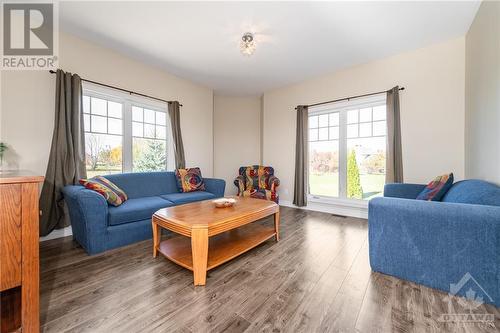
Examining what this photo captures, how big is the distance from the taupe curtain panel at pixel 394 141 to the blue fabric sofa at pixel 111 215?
122 inches

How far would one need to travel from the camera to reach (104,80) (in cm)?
295

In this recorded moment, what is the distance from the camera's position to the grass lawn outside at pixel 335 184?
134 inches

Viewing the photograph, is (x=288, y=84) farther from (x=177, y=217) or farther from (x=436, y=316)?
(x=436, y=316)

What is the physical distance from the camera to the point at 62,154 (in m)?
2.49

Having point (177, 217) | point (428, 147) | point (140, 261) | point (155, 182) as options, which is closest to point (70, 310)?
point (140, 261)

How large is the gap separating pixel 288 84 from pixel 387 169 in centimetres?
254

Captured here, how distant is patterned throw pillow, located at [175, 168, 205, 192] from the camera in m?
3.40

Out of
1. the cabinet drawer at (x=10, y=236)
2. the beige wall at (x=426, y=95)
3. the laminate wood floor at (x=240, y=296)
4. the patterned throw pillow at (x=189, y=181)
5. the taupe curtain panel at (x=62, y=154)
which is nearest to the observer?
the cabinet drawer at (x=10, y=236)

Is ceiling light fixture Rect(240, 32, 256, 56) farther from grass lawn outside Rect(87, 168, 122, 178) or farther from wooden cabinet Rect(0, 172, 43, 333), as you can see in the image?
grass lawn outside Rect(87, 168, 122, 178)

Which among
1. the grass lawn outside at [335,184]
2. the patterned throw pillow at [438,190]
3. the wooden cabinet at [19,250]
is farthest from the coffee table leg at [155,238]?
the grass lawn outside at [335,184]

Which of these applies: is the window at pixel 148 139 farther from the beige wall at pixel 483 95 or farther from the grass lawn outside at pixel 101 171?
the beige wall at pixel 483 95

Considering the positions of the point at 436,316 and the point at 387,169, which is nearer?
the point at 436,316

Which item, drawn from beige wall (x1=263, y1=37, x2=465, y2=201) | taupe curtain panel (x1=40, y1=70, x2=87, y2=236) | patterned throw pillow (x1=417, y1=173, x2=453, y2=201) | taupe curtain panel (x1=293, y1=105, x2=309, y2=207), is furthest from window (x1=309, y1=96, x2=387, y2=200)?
taupe curtain panel (x1=40, y1=70, x2=87, y2=236)

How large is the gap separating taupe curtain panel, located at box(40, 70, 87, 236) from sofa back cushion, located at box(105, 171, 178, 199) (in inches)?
17.4
